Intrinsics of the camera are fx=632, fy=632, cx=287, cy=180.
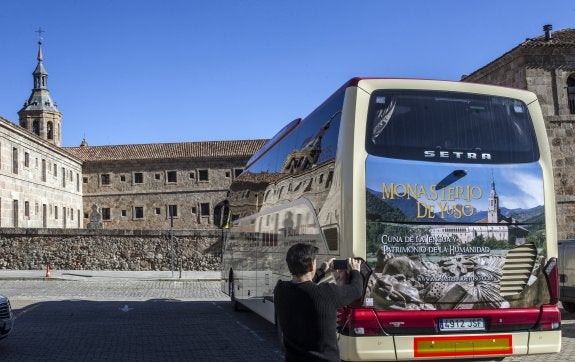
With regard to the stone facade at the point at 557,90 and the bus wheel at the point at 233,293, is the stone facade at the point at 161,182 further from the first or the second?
the bus wheel at the point at 233,293

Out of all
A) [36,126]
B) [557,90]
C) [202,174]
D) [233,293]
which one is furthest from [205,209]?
[233,293]

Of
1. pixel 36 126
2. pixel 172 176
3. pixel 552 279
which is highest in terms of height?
pixel 36 126

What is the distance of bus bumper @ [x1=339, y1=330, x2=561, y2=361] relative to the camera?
5961mm

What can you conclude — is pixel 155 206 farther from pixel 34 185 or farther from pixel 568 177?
pixel 568 177

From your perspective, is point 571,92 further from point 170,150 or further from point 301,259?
point 170,150

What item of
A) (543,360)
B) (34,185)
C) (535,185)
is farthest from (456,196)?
(34,185)

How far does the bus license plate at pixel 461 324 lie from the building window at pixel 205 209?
2255 inches

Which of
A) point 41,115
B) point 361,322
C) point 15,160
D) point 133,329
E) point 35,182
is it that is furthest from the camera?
point 41,115

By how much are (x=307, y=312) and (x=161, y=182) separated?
60.3 meters

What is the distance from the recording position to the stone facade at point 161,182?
6197 centimetres

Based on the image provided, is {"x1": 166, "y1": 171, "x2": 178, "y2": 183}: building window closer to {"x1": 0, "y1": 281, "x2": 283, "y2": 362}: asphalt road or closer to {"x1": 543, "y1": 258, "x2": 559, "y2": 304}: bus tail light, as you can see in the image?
{"x1": 0, "y1": 281, "x2": 283, "y2": 362}: asphalt road

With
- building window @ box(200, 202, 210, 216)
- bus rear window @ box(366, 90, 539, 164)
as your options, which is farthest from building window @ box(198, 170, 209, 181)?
bus rear window @ box(366, 90, 539, 164)

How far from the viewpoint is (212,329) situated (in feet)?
37.2

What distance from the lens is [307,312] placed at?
3.56 metres
